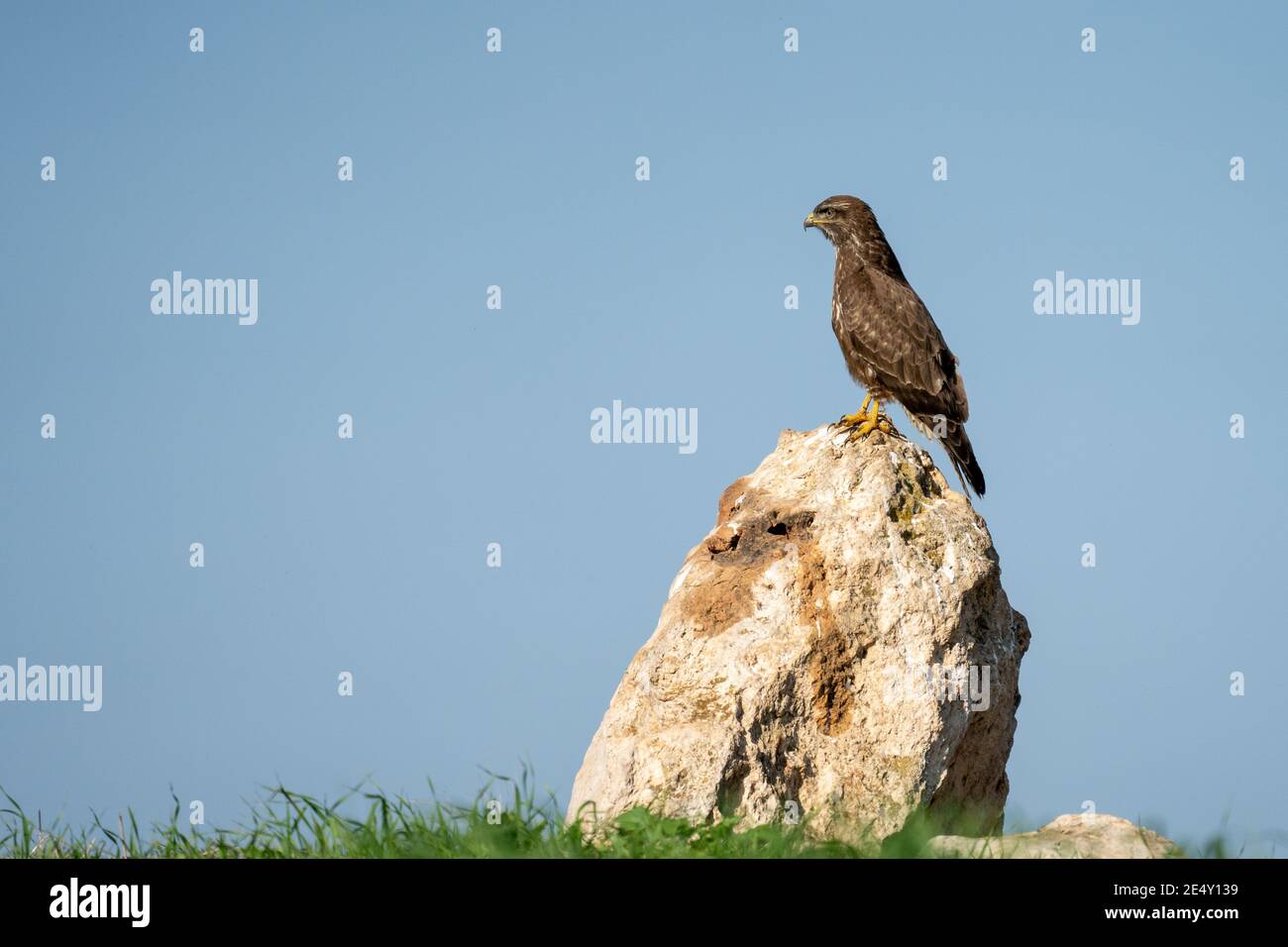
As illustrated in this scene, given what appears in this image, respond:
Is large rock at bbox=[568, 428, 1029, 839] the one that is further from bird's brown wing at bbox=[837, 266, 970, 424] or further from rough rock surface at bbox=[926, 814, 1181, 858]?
bird's brown wing at bbox=[837, 266, 970, 424]

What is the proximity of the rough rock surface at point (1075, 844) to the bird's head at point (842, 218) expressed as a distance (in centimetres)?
556

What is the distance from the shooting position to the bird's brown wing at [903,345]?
34.3 ft

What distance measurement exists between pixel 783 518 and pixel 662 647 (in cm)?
119

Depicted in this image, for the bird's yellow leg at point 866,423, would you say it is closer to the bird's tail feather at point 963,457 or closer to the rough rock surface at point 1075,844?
the bird's tail feather at point 963,457

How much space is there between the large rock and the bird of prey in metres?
1.83

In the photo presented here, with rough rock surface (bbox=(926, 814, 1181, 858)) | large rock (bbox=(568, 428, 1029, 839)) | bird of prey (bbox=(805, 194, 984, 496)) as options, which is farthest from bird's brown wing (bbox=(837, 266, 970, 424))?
rough rock surface (bbox=(926, 814, 1181, 858))

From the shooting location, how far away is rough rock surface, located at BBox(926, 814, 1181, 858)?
279 inches

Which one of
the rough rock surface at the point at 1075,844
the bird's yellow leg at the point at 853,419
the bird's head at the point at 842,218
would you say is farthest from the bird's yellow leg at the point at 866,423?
the rough rock surface at the point at 1075,844
